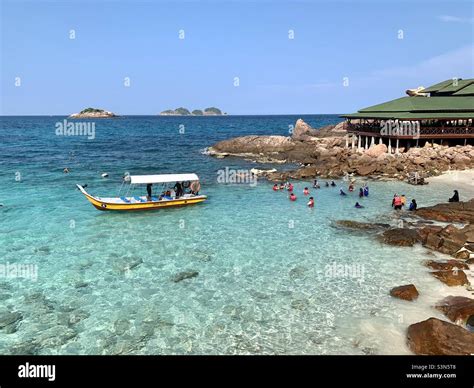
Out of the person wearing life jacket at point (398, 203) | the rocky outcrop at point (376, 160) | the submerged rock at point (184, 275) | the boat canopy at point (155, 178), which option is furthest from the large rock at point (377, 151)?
the submerged rock at point (184, 275)

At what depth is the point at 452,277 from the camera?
17422 mm

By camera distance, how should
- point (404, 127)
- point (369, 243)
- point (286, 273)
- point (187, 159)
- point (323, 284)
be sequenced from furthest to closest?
point (187, 159) → point (404, 127) → point (369, 243) → point (286, 273) → point (323, 284)

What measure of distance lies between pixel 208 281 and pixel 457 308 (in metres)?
10.8

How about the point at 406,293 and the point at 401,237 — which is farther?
the point at 401,237

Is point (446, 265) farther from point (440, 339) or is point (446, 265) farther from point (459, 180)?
point (459, 180)

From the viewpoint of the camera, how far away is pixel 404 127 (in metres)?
52.2

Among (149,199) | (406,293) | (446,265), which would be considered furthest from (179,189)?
Answer: (446,265)

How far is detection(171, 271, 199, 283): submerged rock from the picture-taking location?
18453mm

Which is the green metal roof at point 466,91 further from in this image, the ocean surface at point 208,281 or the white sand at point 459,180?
the ocean surface at point 208,281

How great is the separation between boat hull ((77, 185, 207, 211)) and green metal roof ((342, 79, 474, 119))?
34.7 metres

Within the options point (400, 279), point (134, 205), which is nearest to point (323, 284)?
point (400, 279)

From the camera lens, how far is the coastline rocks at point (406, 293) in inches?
637
